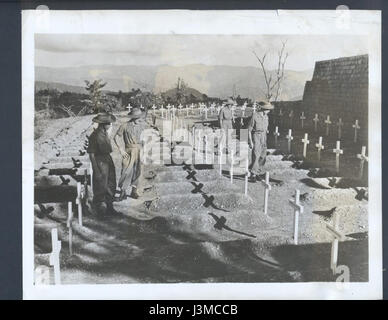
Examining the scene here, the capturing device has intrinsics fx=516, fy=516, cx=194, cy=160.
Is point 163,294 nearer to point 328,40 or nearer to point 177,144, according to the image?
point 177,144

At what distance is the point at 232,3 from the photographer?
2029 millimetres

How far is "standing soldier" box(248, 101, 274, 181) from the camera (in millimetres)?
2084

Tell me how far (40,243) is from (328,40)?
1394 mm

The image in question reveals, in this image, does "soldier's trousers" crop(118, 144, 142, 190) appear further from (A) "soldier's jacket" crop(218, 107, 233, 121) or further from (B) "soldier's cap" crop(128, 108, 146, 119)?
(A) "soldier's jacket" crop(218, 107, 233, 121)

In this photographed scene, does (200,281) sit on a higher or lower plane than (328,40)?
lower

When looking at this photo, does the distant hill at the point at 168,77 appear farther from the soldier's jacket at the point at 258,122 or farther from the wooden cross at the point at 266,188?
the wooden cross at the point at 266,188

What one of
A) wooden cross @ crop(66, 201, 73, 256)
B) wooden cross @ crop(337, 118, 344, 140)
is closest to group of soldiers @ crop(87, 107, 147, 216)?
wooden cross @ crop(66, 201, 73, 256)

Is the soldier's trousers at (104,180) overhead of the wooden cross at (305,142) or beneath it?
beneath

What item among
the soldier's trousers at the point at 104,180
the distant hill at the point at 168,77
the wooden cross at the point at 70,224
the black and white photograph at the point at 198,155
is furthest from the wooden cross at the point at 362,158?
the wooden cross at the point at 70,224

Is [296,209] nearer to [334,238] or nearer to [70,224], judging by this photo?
[334,238]

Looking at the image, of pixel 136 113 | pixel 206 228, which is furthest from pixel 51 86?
pixel 206 228

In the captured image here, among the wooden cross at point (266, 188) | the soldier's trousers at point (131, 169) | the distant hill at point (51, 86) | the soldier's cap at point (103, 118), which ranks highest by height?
the distant hill at point (51, 86)

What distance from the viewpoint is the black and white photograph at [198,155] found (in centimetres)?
203
